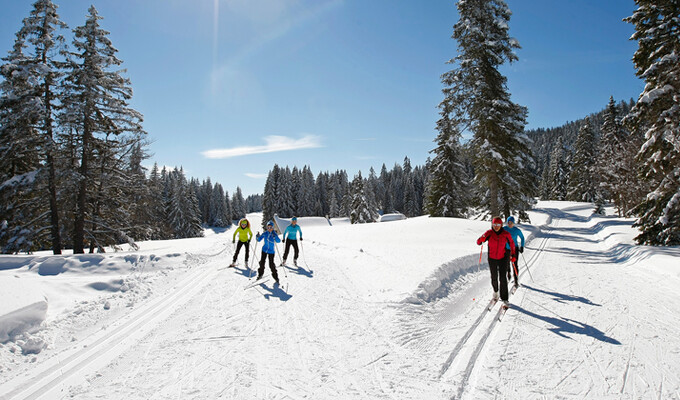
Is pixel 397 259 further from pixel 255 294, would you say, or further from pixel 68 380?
pixel 68 380

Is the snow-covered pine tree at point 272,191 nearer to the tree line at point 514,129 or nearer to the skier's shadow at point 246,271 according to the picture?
the tree line at point 514,129

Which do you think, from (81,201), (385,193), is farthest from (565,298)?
(385,193)

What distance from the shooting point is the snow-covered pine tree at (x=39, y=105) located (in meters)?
13.1

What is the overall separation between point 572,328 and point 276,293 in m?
6.58

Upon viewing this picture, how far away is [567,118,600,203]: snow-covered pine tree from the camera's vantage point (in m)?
45.6

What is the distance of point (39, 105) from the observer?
42.6ft

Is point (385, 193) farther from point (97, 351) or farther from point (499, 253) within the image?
point (97, 351)

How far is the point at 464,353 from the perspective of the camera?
4.54m

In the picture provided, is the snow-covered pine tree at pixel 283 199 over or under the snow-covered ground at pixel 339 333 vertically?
over

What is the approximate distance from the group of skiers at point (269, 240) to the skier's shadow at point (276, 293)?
40 cm

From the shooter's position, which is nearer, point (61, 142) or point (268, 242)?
point (268, 242)

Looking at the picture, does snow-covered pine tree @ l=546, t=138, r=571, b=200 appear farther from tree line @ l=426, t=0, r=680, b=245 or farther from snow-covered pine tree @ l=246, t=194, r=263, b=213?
snow-covered pine tree @ l=246, t=194, r=263, b=213

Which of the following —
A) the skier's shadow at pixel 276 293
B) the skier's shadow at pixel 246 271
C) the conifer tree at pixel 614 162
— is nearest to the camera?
the skier's shadow at pixel 276 293

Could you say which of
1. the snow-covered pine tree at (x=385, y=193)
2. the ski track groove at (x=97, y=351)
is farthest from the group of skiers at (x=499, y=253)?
the snow-covered pine tree at (x=385, y=193)
